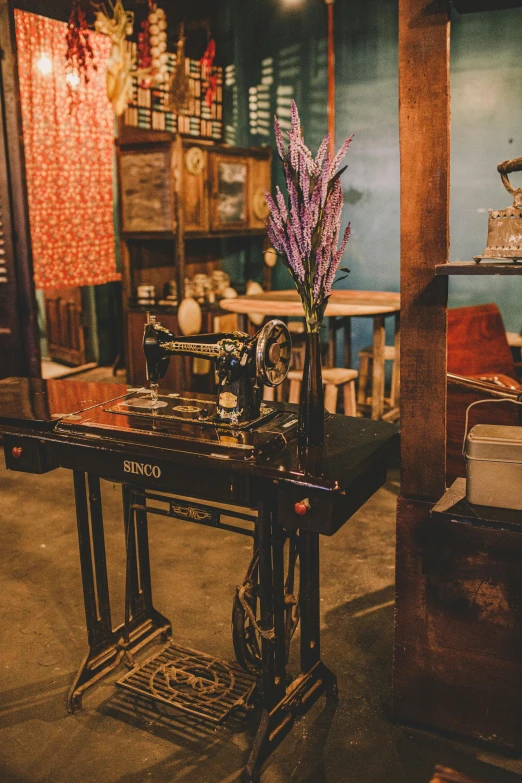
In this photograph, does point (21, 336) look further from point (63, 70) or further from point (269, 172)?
point (269, 172)

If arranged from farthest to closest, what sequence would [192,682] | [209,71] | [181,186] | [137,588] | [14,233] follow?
[209,71]
[181,186]
[14,233]
[137,588]
[192,682]

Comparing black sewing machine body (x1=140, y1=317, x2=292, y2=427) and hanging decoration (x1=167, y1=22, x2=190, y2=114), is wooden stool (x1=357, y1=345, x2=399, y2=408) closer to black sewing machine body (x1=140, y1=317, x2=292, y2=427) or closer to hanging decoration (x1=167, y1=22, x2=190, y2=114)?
hanging decoration (x1=167, y1=22, x2=190, y2=114)

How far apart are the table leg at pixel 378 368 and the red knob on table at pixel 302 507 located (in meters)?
3.31

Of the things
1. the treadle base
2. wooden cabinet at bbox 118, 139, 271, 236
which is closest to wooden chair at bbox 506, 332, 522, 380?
wooden cabinet at bbox 118, 139, 271, 236

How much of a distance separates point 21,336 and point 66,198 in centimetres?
120

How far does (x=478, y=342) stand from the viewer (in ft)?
14.5

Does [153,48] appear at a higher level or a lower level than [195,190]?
higher

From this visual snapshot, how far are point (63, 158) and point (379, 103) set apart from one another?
2733mm

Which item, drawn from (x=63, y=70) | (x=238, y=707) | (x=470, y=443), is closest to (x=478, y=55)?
(x=63, y=70)

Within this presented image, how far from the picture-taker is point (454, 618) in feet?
7.06

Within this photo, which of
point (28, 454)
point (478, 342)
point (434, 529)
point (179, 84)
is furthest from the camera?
point (179, 84)

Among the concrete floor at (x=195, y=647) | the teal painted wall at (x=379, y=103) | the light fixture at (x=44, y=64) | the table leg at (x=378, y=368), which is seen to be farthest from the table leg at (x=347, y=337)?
the light fixture at (x=44, y=64)

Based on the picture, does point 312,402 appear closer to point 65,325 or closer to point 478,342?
point 478,342

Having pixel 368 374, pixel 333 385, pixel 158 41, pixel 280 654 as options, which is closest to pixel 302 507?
pixel 280 654
